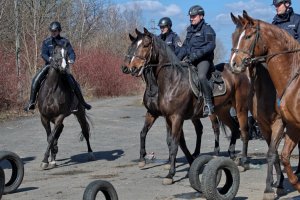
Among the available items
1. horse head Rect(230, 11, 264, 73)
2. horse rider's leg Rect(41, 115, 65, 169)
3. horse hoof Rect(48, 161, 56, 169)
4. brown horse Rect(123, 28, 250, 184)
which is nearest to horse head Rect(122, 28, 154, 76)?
brown horse Rect(123, 28, 250, 184)

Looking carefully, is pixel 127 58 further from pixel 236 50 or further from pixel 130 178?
pixel 236 50

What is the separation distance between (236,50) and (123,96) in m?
35.8

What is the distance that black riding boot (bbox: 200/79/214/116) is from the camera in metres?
11.3

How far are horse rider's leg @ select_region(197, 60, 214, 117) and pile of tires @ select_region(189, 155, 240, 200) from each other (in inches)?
92.9

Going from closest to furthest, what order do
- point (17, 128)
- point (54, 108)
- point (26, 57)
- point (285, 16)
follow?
point (285, 16) < point (54, 108) < point (17, 128) < point (26, 57)

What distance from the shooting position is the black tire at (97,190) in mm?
7305

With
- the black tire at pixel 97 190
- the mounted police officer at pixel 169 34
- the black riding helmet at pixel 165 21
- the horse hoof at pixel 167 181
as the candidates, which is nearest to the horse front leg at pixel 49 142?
the mounted police officer at pixel 169 34

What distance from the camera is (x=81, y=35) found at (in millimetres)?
45469

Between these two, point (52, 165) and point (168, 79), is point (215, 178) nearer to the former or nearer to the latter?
point (168, 79)

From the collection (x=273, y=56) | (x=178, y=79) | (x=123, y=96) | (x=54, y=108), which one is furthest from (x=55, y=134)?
A: (x=123, y=96)

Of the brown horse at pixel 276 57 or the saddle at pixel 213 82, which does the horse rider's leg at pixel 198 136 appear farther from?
the brown horse at pixel 276 57

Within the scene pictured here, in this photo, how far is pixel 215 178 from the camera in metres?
8.22

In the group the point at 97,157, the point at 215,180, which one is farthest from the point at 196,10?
the point at 97,157

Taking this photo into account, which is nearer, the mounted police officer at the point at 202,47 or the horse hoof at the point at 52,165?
the mounted police officer at the point at 202,47
